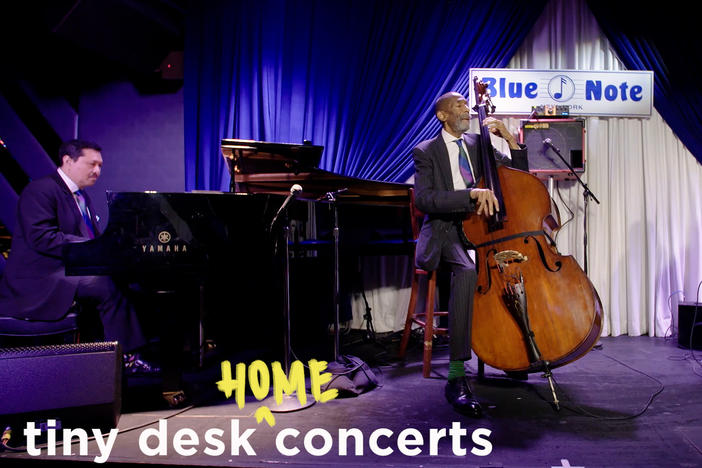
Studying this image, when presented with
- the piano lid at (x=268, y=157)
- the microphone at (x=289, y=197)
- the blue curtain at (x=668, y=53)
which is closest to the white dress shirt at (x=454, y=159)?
the piano lid at (x=268, y=157)

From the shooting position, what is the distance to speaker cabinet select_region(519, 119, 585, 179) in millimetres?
3660

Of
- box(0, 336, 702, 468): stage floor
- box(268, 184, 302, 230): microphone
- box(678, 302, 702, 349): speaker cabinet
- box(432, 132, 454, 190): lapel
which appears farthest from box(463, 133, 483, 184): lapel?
box(678, 302, 702, 349): speaker cabinet

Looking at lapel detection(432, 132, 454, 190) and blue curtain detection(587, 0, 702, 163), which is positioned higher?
blue curtain detection(587, 0, 702, 163)

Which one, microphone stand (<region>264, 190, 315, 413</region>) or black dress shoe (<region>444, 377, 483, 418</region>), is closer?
black dress shoe (<region>444, 377, 483, 418</region>)

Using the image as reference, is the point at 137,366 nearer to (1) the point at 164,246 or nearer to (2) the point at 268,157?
(1) the point at 164,246

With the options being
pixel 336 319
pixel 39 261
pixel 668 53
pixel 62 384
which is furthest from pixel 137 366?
pixel 668 53

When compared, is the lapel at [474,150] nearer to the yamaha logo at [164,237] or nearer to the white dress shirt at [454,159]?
the white dress shirt at [454,159]

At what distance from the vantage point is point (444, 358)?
314cm

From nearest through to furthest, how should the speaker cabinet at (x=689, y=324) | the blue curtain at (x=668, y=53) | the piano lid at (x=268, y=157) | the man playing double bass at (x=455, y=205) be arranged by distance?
the man playing double bass at (x=455, y=205)
the piano lid at (x=268, y=157)
the speaker cabinet at (x=689, y=324)
the blue curtain at (x=668, y=53)

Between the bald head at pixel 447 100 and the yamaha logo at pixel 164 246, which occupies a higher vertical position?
the bald head at pixel 447 100

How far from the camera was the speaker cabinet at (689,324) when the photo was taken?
3.25m

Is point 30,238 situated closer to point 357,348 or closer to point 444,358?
point 357,348

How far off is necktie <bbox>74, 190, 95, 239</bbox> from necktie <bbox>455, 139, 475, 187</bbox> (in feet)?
7.25

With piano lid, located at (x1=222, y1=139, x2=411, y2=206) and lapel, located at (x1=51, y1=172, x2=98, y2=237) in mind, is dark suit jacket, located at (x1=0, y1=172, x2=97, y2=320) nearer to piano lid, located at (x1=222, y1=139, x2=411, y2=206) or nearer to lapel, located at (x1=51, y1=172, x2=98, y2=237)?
lapel, located at (x1=51, y1=172, x2=98, y2=237)
